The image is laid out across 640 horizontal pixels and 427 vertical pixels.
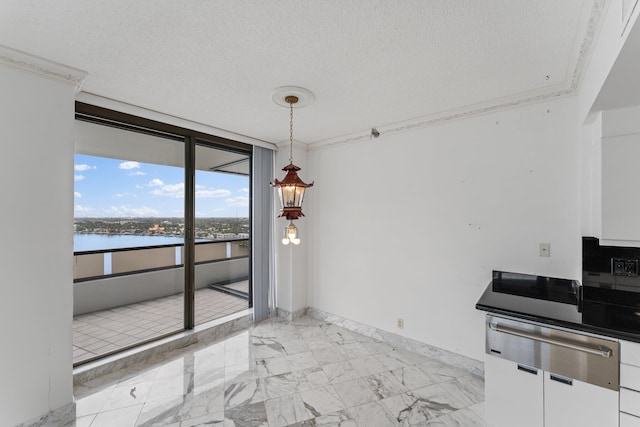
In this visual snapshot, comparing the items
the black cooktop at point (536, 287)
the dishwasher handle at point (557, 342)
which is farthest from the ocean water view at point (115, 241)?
the black cooktop at point (536, 287)

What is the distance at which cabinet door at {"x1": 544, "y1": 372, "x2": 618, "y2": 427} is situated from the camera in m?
1.51

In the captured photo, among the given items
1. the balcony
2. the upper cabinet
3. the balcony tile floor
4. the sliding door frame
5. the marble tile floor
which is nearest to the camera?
the upper cabinet

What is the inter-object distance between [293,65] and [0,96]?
193cm

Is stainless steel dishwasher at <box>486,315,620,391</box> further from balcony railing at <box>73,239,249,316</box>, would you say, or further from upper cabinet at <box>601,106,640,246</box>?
balcony railing at <box>73,239,249,316</box>

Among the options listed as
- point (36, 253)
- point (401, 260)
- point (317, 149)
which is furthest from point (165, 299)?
point (401, 260)

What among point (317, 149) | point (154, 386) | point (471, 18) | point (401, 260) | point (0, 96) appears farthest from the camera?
point (317, 149)

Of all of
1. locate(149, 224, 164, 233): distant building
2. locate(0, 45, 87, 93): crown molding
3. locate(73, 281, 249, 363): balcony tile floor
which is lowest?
locate(73, 281, 249, 363): balcony tile floor

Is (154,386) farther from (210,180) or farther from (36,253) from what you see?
(210,180)

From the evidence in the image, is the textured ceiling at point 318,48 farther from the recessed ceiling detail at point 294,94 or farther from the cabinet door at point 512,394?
the cabinet door at point 512,394

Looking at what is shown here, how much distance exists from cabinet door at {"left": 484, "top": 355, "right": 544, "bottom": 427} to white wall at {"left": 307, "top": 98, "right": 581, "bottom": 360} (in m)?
0.84

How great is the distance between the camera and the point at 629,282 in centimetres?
187

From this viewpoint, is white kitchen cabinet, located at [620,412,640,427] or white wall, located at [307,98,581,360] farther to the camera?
white wall, located at [307,98,581,360]

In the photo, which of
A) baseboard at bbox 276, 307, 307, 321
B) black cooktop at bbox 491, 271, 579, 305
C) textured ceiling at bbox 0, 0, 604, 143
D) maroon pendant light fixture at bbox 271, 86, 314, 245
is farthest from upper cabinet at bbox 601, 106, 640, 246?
baseboard at bbox 276, 307, 307, 321

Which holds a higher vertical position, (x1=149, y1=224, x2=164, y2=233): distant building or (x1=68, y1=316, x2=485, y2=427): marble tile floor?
(x1=149, y1=224, x2=164, y2=233): distant building
